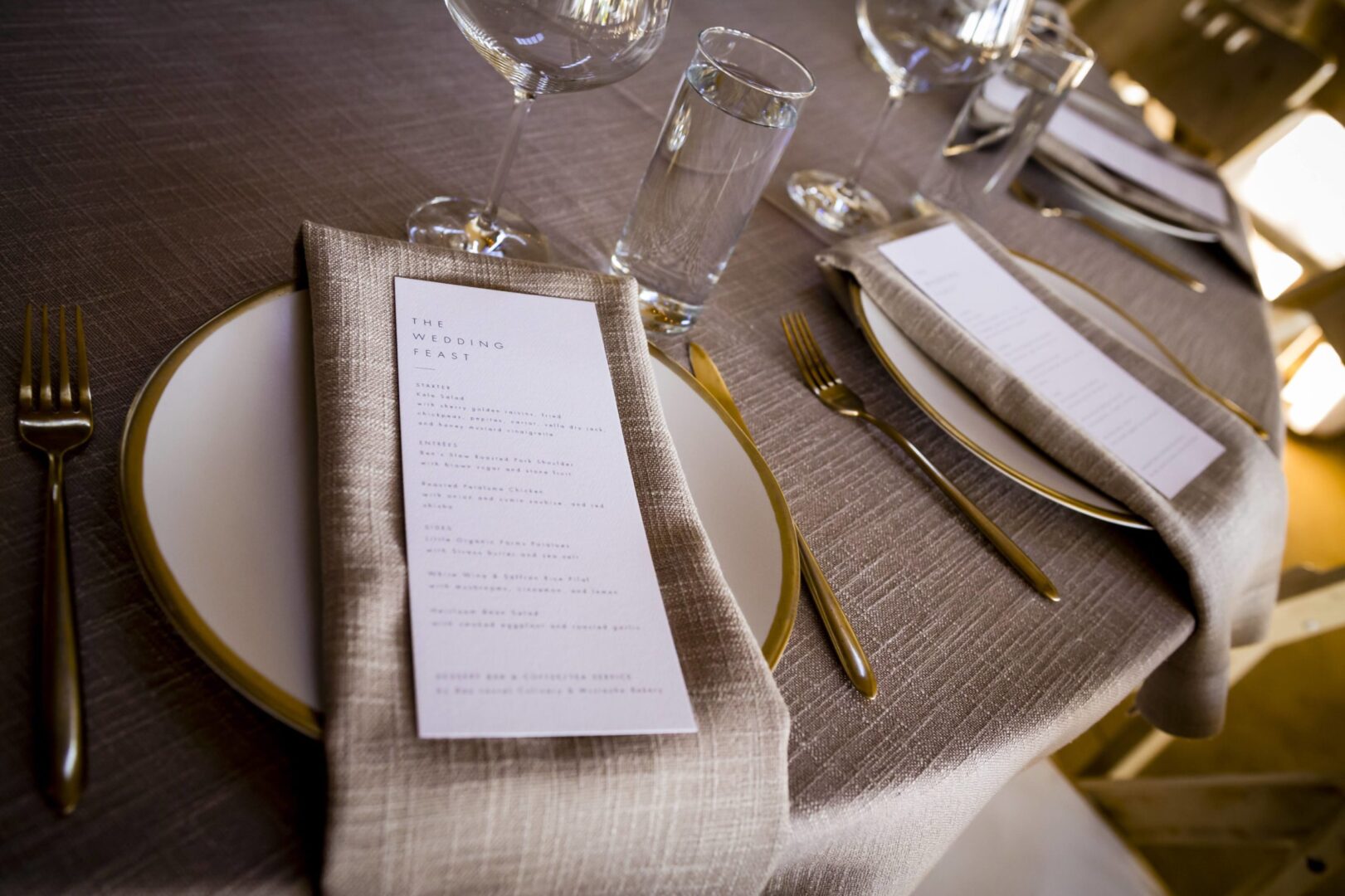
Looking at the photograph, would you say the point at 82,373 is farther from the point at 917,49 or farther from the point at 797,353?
the point at 917,49

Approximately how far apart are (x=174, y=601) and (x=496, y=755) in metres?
0.11

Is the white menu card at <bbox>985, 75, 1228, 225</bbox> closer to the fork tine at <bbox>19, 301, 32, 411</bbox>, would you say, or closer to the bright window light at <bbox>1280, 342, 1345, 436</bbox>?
the fork tine at <bbox>19, 301, 32, 411</bbox>

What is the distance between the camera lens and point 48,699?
26 cm

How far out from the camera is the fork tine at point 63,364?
35cm

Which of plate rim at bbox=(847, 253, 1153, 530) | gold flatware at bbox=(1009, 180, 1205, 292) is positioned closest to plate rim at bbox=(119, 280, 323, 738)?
plate rim at bbox=(847, 253, 1153, 530)

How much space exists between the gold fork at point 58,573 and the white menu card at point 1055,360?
480mm

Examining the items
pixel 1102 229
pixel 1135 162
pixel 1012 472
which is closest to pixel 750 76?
pixel 1012 472

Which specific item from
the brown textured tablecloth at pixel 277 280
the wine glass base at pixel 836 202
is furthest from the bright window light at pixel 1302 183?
the wine glass base at pixel 836 202

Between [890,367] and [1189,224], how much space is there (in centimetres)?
56

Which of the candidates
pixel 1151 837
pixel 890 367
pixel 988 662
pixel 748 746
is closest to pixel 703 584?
pixel 748 746

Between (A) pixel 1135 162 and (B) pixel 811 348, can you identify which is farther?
(A) pixel 1135 162

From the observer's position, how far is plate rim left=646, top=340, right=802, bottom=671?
34 cm

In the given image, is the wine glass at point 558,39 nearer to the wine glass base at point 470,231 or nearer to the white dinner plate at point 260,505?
the wine glass base at point 470,231

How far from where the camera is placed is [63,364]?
1.18 ft
